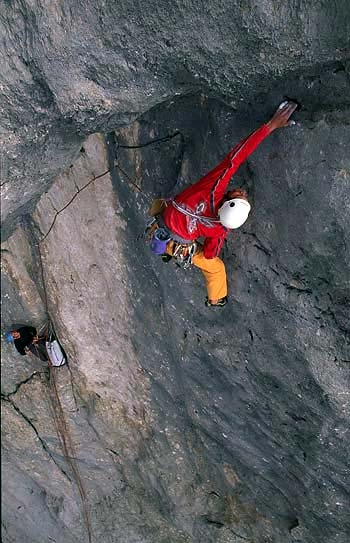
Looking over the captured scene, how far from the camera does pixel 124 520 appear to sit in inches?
191

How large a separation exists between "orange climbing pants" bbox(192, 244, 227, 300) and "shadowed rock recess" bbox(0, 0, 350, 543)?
0.26 ft

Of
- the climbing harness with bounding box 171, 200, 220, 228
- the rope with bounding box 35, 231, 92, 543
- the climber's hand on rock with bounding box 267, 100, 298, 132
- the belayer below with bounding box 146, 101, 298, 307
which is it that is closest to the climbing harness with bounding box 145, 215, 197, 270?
the belayer below with bounding box 146, 101, 298, 307

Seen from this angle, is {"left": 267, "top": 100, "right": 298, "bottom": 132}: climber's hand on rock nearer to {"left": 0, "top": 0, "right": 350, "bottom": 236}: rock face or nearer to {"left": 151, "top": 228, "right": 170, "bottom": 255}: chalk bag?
{"left": 0, "top": 0, "right": 350, "bottom": 236}: rock face

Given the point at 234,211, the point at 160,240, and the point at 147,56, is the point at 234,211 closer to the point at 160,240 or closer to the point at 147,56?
the point at 160,240

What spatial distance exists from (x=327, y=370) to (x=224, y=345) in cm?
73

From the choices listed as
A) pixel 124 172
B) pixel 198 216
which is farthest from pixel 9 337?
pixel 198 216

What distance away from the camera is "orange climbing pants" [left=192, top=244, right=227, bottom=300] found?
322 centimetres

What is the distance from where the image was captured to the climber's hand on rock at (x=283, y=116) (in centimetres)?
264

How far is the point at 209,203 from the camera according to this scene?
297 centimetres

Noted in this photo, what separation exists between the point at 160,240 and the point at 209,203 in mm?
405

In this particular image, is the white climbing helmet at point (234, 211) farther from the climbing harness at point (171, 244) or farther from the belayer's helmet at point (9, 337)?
the belayer's helmet at point (9, 337)

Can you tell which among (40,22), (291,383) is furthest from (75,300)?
(40,22)

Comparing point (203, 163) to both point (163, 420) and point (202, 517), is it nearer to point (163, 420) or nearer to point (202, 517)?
point (163, 420)

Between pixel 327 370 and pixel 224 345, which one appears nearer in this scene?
pixel 327 370
